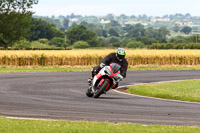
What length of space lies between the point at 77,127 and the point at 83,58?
31.0 meters

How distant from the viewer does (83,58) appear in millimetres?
41656

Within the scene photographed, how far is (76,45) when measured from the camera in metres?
151

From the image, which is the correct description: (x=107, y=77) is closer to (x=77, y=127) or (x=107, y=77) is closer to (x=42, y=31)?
(x=77, y=127)

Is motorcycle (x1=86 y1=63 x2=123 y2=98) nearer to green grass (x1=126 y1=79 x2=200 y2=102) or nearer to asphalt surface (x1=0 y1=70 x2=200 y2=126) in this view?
asphalt surface (x1=0 y1=70 x2=200 y2=126)

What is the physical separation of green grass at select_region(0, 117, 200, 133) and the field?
29092 millimetres

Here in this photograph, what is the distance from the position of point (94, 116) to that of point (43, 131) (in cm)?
312

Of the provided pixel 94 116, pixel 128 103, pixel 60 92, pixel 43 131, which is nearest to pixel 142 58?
pixel 60 92

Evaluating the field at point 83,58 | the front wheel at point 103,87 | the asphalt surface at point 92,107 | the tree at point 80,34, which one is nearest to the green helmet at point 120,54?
the front wheel at point 103,87

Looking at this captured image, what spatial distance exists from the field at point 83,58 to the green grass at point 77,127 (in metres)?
A: 29.1

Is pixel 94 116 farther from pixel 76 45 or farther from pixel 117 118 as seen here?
pixel 76 45

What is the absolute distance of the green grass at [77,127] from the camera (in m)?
10.2

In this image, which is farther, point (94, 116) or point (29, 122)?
point (94, 116)

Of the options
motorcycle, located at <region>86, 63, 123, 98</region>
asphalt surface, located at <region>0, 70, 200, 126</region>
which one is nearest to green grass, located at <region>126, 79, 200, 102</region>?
asphalt surface, located at <region>0, 70, 200, 126</region>

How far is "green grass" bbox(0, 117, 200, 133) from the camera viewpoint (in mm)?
10164
